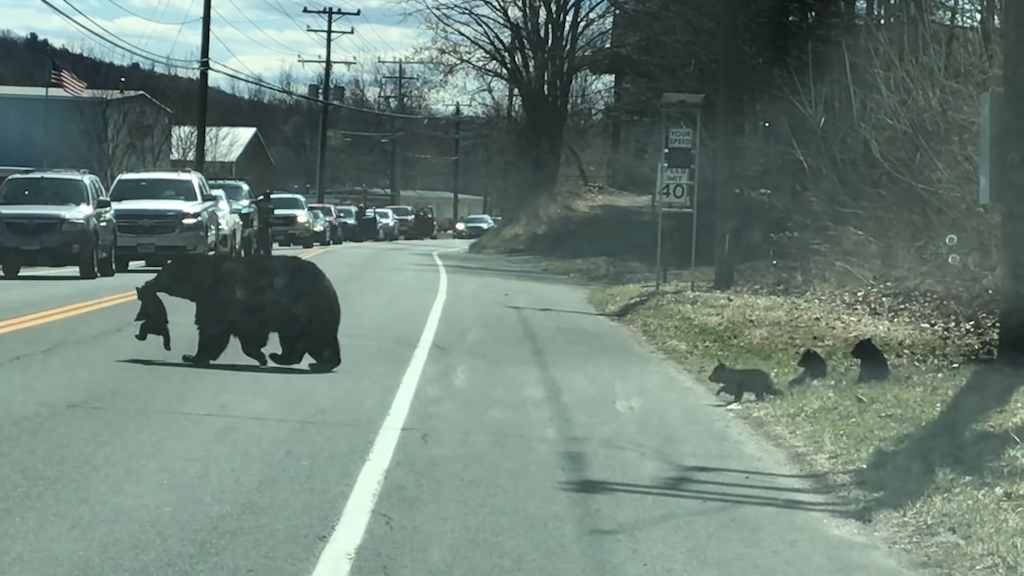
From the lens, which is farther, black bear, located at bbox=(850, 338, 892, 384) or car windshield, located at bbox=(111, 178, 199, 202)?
car windshield, located at bbox=(111, 178, 199, 202)

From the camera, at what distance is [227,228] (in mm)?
29000

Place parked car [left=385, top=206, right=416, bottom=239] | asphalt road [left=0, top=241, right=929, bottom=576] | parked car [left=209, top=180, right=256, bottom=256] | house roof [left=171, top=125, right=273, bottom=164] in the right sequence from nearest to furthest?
1. asphalt road [left=0, top=241, right=929, bottom=576]
2. parked car [left=209, top=180, right=256, bottom=256]
3. house roof [left=171, top=125, right=273, bottom=164]
4. parked car [left=385, top=206, right=416, bottom=239]

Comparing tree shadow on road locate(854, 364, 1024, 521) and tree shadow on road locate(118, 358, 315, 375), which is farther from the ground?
tree shadow on road locate(854, 364, 1024, 521)

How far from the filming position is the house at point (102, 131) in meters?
64.0

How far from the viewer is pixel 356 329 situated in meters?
17.2

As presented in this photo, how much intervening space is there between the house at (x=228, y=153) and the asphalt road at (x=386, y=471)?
161 ft

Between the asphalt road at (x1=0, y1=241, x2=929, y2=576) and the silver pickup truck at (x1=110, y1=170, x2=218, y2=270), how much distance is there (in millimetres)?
11238

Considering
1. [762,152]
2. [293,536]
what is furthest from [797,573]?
[762,152]

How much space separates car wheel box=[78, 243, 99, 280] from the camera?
24.6 meters

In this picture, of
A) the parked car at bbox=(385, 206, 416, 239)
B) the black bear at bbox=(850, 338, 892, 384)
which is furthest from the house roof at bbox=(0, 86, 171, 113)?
the black bear at bbox=(850, 338, 892, 384)

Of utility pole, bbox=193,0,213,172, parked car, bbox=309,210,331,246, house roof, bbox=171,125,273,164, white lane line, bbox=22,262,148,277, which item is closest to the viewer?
white lane line, bbox=22,262,148,277

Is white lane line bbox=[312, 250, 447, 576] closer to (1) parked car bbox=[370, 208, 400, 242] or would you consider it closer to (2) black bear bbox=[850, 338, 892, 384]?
(2) black bear bbox=[850, 338, 892, 384]

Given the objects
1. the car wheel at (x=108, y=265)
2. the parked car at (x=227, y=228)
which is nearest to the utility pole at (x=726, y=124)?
the parked car at (x=227, y=228)

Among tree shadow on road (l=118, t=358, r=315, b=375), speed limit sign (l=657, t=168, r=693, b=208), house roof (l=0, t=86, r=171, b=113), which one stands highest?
house roof (l=0, t=86, r=171, b=113)
